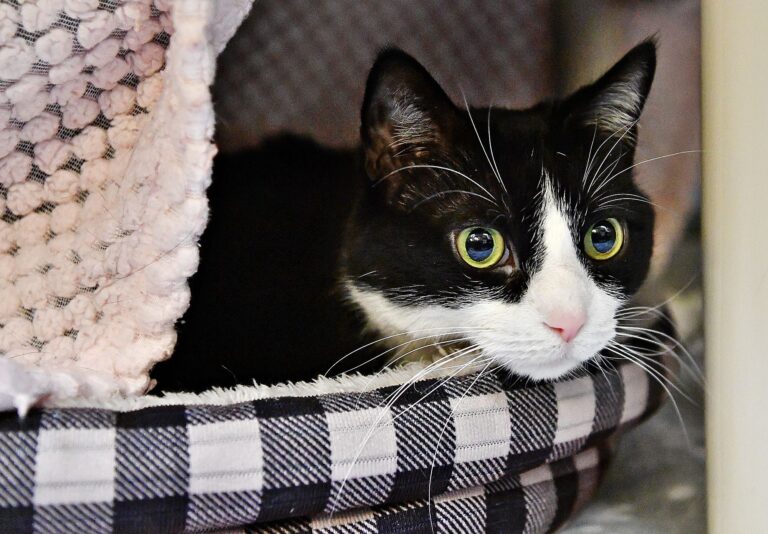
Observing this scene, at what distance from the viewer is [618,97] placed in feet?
2.73

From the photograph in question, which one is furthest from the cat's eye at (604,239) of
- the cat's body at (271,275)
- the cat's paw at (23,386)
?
the cat's paw at (23,386)

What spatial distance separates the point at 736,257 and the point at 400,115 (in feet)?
1.38

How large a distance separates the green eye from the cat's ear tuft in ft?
0.37

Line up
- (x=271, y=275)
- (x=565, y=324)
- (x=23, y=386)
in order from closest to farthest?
(x=23, y=386)
(x=565, y=324)
(x=271, y=275)

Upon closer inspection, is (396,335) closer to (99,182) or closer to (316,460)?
(316,460)

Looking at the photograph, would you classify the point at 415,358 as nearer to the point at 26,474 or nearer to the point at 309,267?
the point at 309,267

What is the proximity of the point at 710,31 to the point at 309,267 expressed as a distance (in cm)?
57

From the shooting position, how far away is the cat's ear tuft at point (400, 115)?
0.73m

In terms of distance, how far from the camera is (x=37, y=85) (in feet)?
2.39

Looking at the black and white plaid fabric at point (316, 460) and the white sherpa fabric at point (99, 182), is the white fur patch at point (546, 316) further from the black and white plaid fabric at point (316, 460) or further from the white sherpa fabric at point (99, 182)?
the white sherpa fabric at point (99, 182)

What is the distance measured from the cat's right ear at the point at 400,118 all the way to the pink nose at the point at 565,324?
233 mm

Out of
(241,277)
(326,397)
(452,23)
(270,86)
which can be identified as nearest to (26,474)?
(326,397)

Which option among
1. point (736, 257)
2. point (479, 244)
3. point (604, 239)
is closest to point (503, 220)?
point (479, 244)

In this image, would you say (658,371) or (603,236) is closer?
(603,236)
